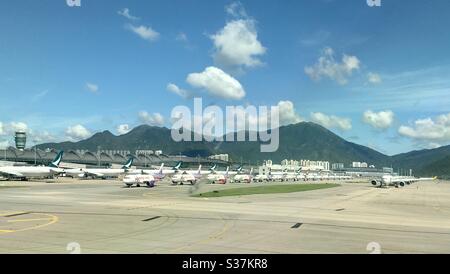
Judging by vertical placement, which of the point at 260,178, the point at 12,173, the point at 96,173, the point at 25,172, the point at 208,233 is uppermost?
the point at 25,172

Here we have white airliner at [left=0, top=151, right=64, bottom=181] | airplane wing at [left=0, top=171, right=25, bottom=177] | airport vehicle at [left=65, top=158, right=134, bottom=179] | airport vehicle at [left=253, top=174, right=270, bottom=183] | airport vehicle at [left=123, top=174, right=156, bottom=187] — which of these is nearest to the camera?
airport vehicle at [left=123, top=174, right=156, bottom=187]

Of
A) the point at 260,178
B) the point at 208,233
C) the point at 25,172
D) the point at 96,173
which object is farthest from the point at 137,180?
the point at 260,178

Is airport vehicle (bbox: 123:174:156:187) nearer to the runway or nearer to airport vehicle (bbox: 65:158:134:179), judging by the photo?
the runway

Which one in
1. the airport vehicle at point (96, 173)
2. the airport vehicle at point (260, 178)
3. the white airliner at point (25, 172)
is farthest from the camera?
the airport vehicle at point (260, 178)

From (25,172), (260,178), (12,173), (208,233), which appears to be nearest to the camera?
(208,233)

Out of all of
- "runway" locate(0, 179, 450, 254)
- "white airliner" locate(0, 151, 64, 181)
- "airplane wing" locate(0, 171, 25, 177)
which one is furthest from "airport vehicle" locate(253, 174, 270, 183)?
"runway" locate(0, 179, 450, 254)

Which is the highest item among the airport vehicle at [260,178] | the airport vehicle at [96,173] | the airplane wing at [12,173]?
the airplane wing at [12,173]

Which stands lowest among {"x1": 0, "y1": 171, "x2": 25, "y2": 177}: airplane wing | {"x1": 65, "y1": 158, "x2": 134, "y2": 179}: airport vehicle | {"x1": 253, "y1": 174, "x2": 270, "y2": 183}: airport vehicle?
{"x1": 253, "y1": 174, "x2": 270, "y2": 183}: airport vehicle

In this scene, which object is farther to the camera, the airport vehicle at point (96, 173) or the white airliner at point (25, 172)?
the airport vehicle at point (96, 173)

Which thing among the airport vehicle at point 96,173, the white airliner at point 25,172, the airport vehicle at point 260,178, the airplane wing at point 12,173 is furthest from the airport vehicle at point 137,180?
the airport vehicle at point 260,178

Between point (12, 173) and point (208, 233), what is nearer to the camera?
point (208, 233)

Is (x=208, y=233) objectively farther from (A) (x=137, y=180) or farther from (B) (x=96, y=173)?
(B) (x=96, y=173)

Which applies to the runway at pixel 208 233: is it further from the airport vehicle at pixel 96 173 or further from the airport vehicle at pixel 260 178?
the airport vehicle at pixel 260 178
